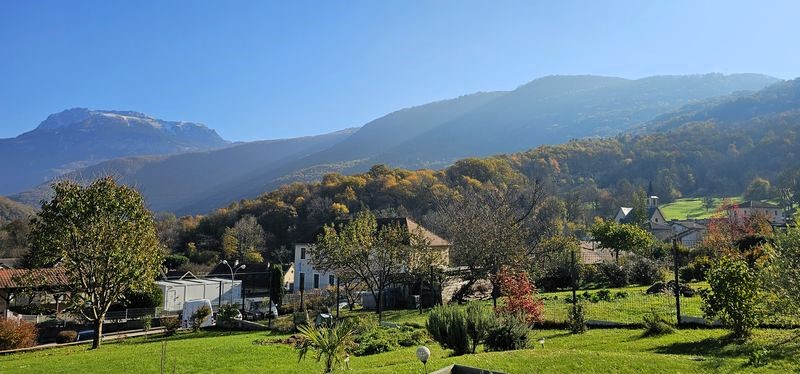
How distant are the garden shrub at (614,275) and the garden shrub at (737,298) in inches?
666

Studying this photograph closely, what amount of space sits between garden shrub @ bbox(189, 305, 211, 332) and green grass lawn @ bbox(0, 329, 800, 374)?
351 centimetres

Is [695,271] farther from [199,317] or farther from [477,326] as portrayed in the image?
[199,317]

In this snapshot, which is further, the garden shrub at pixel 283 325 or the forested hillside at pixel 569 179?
the forested hillside at pixel 569 179

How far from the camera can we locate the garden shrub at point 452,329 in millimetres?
11047

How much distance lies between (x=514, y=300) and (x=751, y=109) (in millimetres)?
227644

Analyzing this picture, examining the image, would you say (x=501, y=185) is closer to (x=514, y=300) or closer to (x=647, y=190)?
(x=647, y=190)

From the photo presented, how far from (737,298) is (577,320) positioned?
4.47m

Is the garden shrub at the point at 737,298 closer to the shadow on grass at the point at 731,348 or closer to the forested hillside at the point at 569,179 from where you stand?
the shadow on grass at the point at 731,348

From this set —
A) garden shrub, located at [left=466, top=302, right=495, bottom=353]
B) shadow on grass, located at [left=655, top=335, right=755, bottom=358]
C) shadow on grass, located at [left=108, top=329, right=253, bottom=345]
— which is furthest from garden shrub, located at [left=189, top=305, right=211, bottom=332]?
shadow on grass, located at [left=655, top=335, right=755, bottom=358]

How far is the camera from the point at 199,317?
23.4m

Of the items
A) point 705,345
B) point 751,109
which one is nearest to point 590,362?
point 705,345

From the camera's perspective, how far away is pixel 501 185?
7662cm

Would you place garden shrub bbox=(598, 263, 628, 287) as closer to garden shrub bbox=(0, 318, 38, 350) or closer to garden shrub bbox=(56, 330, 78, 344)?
garden shrub bbox=(56, 330, 78, 344)

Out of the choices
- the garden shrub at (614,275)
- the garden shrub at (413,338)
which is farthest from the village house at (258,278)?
the garden shrub at (413,338)
